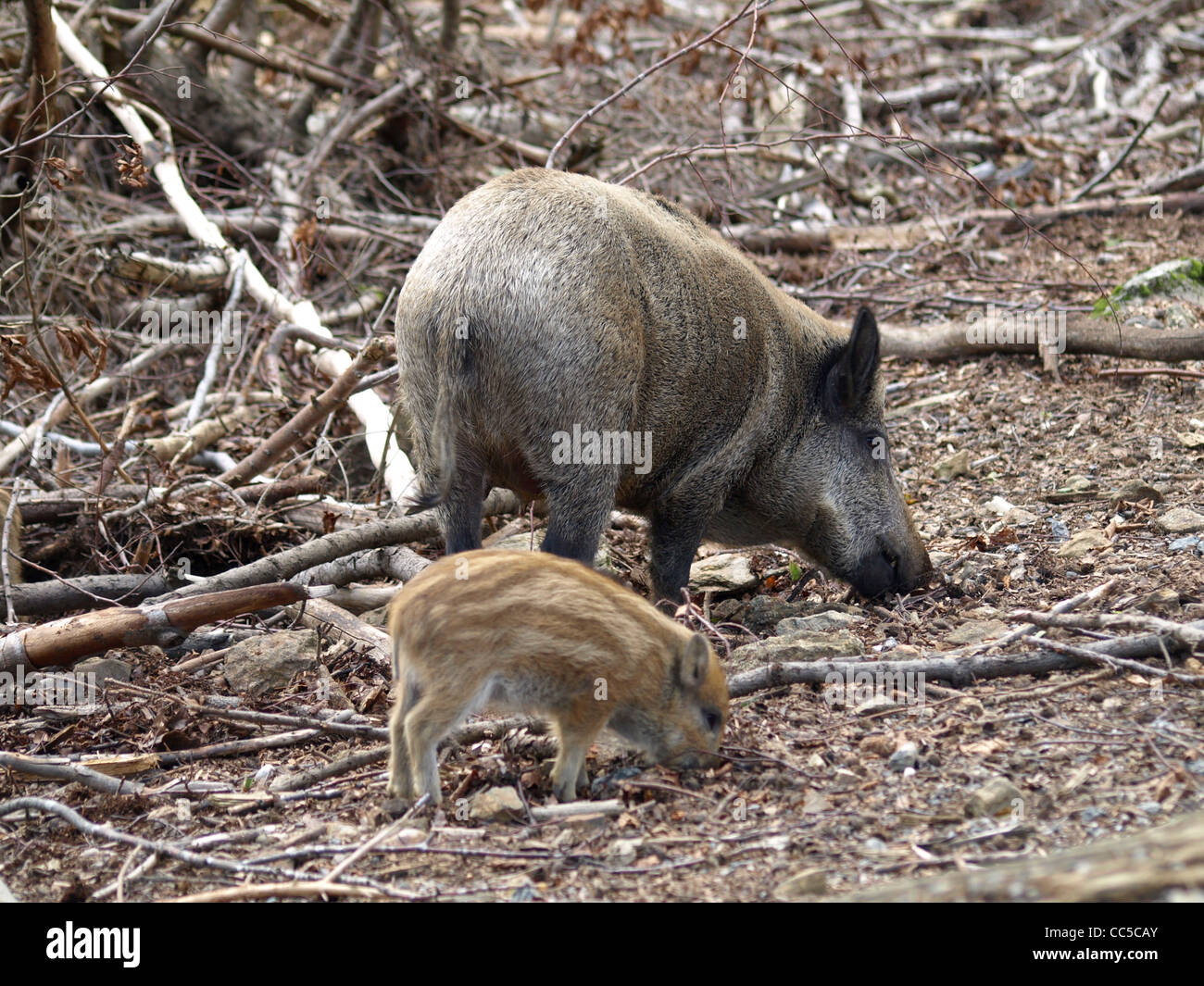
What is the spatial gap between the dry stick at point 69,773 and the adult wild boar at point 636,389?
5.20 ft

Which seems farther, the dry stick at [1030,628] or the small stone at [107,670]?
the small stone at [107,670]

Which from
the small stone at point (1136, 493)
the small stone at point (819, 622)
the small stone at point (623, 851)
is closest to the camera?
the small stone at point (623, 851)

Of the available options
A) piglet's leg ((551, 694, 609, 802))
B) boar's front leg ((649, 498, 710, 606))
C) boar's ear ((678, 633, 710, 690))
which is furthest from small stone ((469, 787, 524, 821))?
boar's front leg ((649, 498, 710, 606))

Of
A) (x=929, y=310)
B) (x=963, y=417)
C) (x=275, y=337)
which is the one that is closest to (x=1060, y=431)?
(x=963, y=417)

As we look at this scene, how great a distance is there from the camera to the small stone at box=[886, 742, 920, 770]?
387 cm

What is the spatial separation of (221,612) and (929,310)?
6519mm

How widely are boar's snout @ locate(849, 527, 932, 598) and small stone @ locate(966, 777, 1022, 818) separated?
105 inches

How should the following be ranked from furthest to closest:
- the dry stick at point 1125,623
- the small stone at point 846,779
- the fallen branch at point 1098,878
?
the dry stick at point 1125,623 → the small stone at point 846,779 → the fallen branch at point 1098,878

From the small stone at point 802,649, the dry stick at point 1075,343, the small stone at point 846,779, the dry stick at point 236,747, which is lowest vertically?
the dry stick at point 236,747

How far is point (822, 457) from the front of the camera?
20.9ft

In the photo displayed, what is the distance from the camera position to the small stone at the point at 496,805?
147 inches

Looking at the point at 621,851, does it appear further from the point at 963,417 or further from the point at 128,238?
the point at 128,238

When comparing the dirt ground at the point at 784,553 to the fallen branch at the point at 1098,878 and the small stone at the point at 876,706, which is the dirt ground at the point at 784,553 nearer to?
the small stone at the point at 876,706

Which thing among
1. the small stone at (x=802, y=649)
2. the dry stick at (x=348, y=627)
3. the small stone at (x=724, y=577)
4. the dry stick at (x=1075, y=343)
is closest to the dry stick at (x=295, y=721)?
the dry stick at (x=348, y=627)
